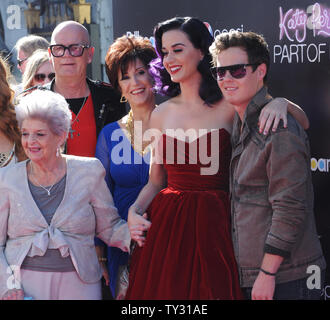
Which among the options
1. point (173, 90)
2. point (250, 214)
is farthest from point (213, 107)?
point (250, 214)

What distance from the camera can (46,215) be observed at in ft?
9.20

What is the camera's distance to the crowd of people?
2.42 m

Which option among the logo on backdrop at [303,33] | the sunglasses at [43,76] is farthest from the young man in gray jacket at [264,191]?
the sunglasses at [43,76]

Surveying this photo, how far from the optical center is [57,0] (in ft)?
20.8

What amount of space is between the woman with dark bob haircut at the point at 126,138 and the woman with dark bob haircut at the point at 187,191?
14.2 inches

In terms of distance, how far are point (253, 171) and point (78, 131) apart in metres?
1.52

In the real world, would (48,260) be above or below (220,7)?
below

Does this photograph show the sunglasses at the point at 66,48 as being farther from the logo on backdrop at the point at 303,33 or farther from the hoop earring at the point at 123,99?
the logo on backdrop at the point at 303,33

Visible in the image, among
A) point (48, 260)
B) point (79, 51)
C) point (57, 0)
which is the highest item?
point (57, 0)

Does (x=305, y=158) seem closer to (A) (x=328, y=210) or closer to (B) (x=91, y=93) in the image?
(A) (x=328, y=210)

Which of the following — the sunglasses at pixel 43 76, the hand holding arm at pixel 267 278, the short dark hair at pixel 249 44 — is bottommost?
the hand holding arm at pixel 267 278

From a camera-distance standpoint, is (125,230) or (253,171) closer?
(253,171)

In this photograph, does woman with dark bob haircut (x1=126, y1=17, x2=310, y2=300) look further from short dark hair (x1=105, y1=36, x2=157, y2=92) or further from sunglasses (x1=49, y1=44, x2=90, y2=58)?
sunglasses (x1=49, y1=44, x2=90, y2=58)

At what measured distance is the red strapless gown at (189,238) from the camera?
259 centimetres
